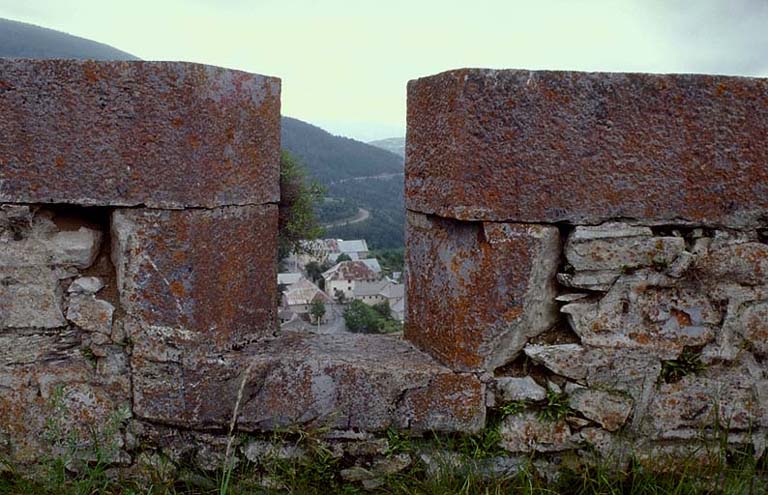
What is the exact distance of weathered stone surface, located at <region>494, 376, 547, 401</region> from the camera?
2146 mm

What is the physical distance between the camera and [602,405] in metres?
2.14

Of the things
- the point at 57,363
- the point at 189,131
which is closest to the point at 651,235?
the point at 189,131

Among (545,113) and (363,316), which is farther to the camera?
(363,316)

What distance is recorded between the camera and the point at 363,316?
492 centimetres

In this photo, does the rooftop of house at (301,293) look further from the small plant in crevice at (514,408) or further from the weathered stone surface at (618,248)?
the weathered stone surface at (618,248)

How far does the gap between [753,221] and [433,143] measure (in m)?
1.17

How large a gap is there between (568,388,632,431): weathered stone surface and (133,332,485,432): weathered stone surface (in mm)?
358

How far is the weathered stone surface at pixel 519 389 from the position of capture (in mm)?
2146

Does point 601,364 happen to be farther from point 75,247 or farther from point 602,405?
point 75,247

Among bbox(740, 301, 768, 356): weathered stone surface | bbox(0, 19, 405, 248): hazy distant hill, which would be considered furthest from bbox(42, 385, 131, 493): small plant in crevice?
bbox(0, 19, 405, 248): hazy distant hill

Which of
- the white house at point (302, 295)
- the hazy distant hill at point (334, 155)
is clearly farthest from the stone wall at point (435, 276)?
the hazy distant hill at point (334, 155)

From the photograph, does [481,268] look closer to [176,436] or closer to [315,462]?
[315,462]

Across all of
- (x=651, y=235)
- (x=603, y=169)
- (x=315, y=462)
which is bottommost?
(x=315, y=462)

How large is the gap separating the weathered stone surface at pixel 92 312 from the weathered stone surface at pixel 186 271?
3.4 inches
